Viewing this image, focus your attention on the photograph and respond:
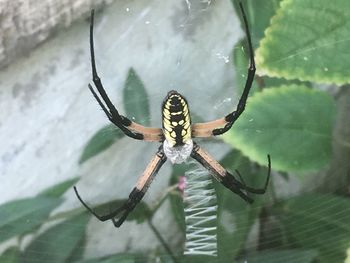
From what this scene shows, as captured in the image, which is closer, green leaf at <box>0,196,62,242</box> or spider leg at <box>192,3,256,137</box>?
spider leg at <box>192,3,256,137</box>

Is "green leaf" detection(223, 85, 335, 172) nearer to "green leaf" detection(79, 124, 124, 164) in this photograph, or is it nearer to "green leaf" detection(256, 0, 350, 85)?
"green leaf" detection(256, 0, 350, 85)

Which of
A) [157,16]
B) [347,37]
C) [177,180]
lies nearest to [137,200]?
[177,180]

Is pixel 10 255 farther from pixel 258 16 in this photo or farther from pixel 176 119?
pixel 258 16

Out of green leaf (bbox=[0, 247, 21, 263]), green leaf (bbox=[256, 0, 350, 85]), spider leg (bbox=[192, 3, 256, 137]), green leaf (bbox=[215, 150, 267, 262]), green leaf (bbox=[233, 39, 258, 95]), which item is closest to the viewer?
green leaf (bbox=[256, 0, 350, 85])

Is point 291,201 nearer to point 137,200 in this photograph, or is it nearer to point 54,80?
point 137,200

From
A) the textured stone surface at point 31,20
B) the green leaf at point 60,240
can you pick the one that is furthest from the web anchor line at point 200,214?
the textured stone surface at point 31,20

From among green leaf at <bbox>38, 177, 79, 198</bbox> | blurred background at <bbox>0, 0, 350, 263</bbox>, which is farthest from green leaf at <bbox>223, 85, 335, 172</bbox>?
green leaf at <bbox>38, 177, 79, 198</bbox>

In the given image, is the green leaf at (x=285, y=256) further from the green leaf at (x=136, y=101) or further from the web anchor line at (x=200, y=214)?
the green leaf at (x=136, y=101)
